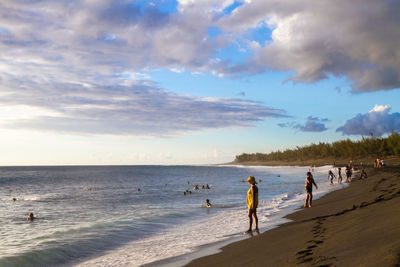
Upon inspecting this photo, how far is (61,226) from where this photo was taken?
1975 centimetres

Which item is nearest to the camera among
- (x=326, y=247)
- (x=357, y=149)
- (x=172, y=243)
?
(x=326, y=247)

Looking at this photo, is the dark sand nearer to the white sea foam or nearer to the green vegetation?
the white sea foam

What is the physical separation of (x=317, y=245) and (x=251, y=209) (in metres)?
5.12

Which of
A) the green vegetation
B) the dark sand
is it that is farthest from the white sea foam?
the green vegetation

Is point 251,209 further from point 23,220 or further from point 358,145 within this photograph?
point 358,145

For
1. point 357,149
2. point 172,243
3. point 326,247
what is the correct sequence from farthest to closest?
1. point 357,149
2. point 172,243
3. point 326,247

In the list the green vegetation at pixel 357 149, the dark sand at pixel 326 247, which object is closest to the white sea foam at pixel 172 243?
the dark sand at pixel 326 247

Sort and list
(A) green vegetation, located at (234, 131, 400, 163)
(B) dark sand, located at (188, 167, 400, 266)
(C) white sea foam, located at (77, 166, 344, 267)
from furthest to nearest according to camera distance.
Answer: (A) green vegetation, located at (234, 131, 400, 163), (C) white sea foam, located at (77, 166, 344, 267), (B) dark sand, located at (188, 167, 400, 266)

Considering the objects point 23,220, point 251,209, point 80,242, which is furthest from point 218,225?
point 23,220

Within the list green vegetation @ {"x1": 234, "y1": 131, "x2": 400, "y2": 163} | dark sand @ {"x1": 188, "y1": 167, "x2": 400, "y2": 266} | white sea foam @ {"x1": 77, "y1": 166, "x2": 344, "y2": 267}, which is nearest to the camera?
dark sand @ {"x1": 188, "y1": 167, "x2": 400, "y2": 266}

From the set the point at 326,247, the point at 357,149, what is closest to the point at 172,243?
the point at 326,247

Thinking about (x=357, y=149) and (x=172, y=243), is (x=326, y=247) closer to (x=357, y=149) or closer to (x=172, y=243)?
(x=172, y=243)

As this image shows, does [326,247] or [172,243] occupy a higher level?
[326,247]

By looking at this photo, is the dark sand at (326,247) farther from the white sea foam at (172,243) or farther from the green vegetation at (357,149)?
the green vegetation at (357,149)
